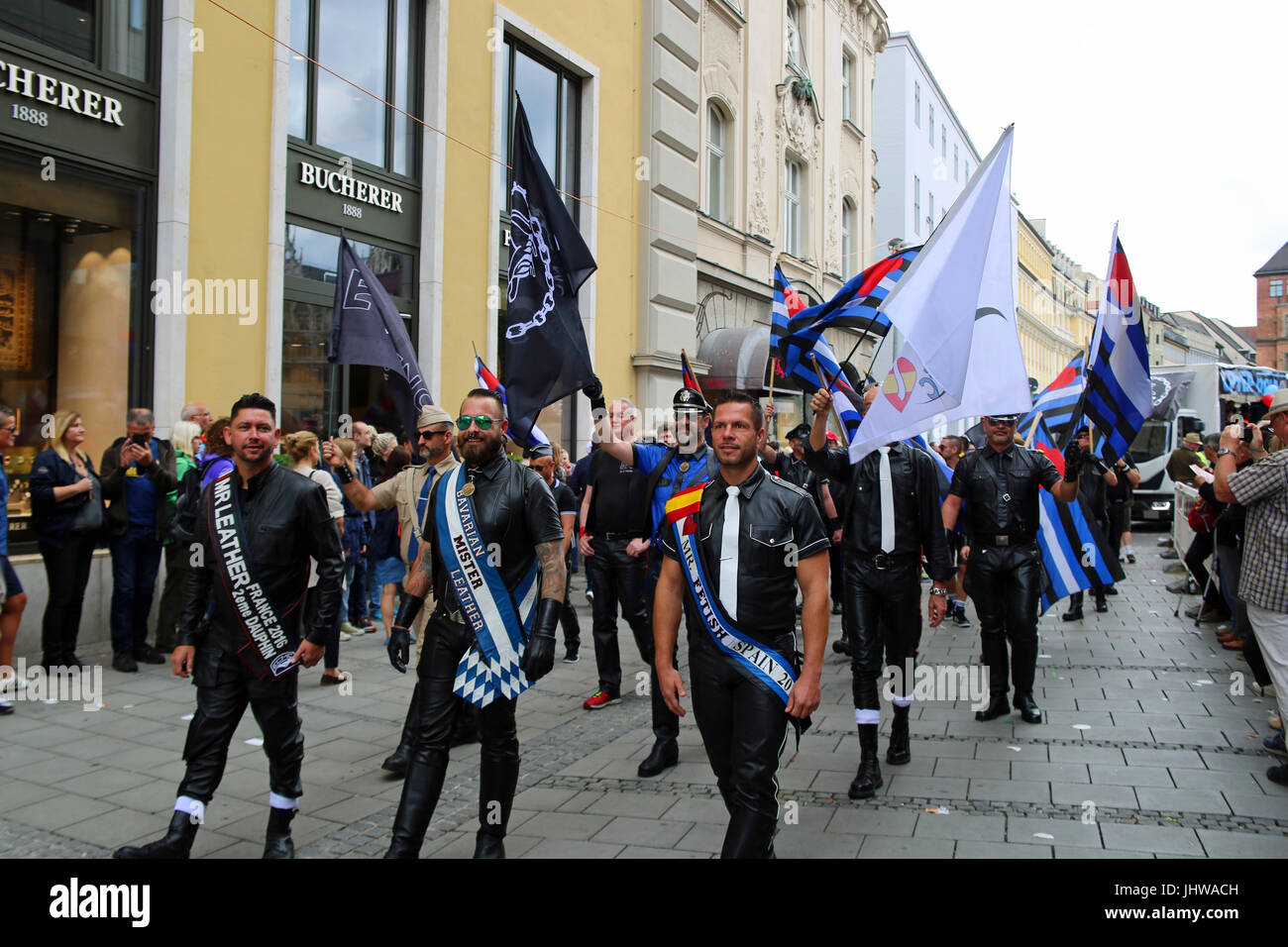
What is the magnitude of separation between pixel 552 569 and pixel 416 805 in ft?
3.54

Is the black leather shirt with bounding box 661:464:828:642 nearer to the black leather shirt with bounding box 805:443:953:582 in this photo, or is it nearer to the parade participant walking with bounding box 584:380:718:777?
the parade participant walking with bounding box 584:380:718:777

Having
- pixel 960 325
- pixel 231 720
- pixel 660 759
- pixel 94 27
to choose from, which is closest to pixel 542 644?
pixel 231 720

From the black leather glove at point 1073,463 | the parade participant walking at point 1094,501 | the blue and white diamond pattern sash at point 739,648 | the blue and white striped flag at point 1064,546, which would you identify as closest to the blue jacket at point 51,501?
the blue and white diamond pattern sash at point 739,648

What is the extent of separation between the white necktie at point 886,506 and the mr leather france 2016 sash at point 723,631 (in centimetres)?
209

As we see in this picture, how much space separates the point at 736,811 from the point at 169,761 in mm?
3695

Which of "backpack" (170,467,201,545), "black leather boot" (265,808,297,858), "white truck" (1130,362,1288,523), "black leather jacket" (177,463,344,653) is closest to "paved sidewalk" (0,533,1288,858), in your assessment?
"black leather boot" (265,808,297,858)

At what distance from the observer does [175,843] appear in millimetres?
3867

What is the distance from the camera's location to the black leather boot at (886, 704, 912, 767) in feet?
18.2

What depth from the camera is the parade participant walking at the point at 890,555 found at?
A: 5.48m

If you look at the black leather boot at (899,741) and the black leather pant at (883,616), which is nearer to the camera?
the black leather pant at (883,616)

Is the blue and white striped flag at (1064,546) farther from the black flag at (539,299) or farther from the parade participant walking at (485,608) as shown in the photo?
the parade participant walking at (485,608)
